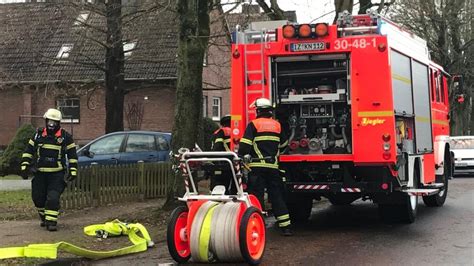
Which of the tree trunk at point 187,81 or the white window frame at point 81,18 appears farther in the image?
the white window frame at point 81,18

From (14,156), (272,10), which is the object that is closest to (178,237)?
(272,10)

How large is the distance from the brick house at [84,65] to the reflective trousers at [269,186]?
248 inches

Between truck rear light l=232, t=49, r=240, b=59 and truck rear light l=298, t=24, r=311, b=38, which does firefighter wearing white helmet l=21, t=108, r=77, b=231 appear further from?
truck rear light l=298, t=24, r=311, b=38

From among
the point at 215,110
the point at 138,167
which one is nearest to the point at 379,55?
the point at 138,167

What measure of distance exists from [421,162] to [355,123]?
234 centimetres

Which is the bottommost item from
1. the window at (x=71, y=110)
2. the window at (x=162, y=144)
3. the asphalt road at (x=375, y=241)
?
the asphalt road at (x=375, y=241)

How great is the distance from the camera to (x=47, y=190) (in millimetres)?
9445

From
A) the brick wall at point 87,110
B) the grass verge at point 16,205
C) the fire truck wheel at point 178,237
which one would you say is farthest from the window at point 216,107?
the fire truck wheel at point 178,237

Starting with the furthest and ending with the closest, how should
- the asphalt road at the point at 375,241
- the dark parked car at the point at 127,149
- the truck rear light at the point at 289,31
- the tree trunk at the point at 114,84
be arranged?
the tree trunk at the point at 114,84, the dark parked car at the point at 127,149, the truck rear light at the point at 289,31, the asphalt road at the point at 375,241

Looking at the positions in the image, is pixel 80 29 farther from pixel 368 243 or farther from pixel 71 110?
pixel 368 243

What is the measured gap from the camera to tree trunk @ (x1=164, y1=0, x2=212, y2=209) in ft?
34.2

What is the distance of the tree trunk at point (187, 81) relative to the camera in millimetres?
10422

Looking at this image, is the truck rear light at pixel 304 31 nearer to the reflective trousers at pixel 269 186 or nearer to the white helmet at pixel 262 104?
the white helmet at pixel 262 104

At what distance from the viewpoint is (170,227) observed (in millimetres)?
6785
